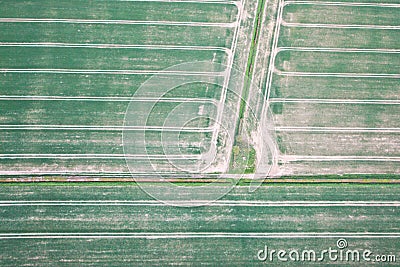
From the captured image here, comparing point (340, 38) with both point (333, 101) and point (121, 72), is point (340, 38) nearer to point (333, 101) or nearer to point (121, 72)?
point (333, 101)

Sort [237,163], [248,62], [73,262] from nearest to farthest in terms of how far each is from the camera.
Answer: [73,262] < [237,163] < [248,62]

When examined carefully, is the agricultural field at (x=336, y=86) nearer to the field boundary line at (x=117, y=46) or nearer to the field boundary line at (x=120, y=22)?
the field boundary line at (x=120, y=22)

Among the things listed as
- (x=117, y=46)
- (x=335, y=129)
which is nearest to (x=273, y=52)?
(x=335, y=129)

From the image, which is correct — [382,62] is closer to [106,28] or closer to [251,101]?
[251,101]

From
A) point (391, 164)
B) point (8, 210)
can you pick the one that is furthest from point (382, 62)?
point (8, 210)

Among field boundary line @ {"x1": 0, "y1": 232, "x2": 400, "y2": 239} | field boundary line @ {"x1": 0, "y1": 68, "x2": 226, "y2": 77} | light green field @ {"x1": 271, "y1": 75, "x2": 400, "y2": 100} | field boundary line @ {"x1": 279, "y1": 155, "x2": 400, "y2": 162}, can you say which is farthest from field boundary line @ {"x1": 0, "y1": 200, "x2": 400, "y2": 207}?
field boundary line @ {"x1": 0, "y1": 68, "x2": 226, "y2": 77}

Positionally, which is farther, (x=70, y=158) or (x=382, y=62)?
(x=382, y=62)
